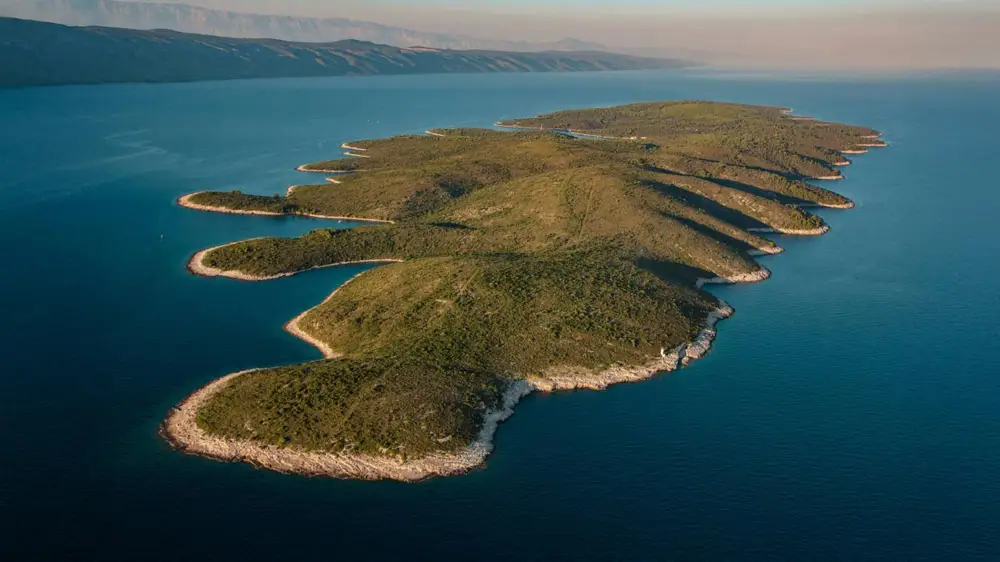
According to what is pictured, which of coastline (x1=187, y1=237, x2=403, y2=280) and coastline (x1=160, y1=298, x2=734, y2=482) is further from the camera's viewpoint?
coastline (x1=187, y1=237, x2=403, y2=280)

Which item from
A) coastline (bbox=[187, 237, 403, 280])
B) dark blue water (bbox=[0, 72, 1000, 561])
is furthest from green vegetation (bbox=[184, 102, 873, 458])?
dark blue water (bbox=[0, 72, 1000, 561])

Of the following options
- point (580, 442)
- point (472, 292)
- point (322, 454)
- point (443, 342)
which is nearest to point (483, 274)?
point (472, 292)

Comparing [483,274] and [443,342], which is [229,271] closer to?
[483,274]

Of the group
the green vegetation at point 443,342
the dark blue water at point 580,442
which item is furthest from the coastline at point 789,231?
the green vegetation at point 443,342

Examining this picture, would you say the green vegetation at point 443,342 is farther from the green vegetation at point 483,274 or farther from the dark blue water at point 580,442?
the dark blue water at point 580,442

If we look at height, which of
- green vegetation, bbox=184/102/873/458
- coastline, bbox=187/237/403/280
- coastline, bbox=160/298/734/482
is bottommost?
coastline, bbox=160/298/734/482

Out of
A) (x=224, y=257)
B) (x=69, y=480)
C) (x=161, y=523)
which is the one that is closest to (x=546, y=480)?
(x=161, y=523)

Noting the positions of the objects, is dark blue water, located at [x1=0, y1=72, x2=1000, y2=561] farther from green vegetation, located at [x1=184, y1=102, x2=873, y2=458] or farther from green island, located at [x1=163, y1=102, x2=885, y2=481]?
green vegetation, located at [x1=184, y1=102, x2=873, y2=458]
